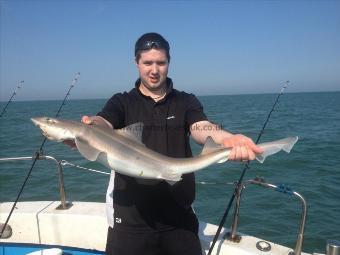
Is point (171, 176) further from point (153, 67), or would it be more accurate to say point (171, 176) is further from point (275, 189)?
point (275, 189)

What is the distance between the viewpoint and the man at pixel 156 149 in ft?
12.2

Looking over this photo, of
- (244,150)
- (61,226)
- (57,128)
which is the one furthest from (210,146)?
(61,226)

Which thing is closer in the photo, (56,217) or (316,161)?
(56,217)

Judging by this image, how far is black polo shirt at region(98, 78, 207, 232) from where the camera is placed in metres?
3.73

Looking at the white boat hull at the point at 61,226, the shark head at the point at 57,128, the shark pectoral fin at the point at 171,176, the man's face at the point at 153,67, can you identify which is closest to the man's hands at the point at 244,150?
the shark pectoral fin at the point at 171,176

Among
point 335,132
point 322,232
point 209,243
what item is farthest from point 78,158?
point 335,132

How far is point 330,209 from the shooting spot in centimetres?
979

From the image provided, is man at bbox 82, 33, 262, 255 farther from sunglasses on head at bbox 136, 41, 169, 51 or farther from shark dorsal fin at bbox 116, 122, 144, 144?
shark dorsal fin at bbox 116, 122, 144, 144

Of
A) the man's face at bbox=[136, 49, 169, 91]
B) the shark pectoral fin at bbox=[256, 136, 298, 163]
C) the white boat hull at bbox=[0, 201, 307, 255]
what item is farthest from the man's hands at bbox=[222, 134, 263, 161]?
the white boat hull at bbox=[0, 201, 307, 255]

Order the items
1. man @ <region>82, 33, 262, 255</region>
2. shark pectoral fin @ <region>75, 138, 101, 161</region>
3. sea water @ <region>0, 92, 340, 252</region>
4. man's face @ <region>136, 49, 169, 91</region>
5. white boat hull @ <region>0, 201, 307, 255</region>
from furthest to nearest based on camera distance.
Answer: sea water @ <region>0, 92, 340, 252</region> → white boat hull @ <region>0, 201, 307, 255</region> → man's face @ <region>136, 49, 169, 91</region> → man @ <region>82, 33, 262, 255</region> → shark pectoral fin @ <region>75, 138, 101, 161</region>

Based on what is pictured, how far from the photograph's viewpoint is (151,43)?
385 centimetres

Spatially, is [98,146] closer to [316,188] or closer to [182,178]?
[182,178]

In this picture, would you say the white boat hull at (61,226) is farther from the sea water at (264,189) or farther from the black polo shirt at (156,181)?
the sea water at (264,189)

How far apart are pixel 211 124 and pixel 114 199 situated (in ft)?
4.60
